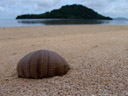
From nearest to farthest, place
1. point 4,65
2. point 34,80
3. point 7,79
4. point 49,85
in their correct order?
point 49,85, point 34,80, point 7,79, point 4,65

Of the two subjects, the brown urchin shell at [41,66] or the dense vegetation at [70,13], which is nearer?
the brown urchin shell at [41,66]

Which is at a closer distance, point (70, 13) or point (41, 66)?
point (41, 66)

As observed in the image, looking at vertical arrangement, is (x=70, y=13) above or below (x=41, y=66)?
above

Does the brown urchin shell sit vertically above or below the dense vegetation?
below

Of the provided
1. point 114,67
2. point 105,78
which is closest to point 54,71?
point 105,78

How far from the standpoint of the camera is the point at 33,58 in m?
3.18

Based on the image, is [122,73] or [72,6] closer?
[122,73]

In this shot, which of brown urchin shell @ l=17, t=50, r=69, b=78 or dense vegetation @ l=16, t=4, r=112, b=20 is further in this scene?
dense vegetation @ l=16, t=4, r=112, b=20

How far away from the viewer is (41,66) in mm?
3041

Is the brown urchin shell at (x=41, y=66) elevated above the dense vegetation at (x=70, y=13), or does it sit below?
below

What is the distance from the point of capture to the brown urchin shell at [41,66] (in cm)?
305

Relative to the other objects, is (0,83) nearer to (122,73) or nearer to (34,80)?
(34,80)

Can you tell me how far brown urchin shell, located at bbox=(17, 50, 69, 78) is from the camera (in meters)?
3.05

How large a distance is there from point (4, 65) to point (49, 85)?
7.56ft
